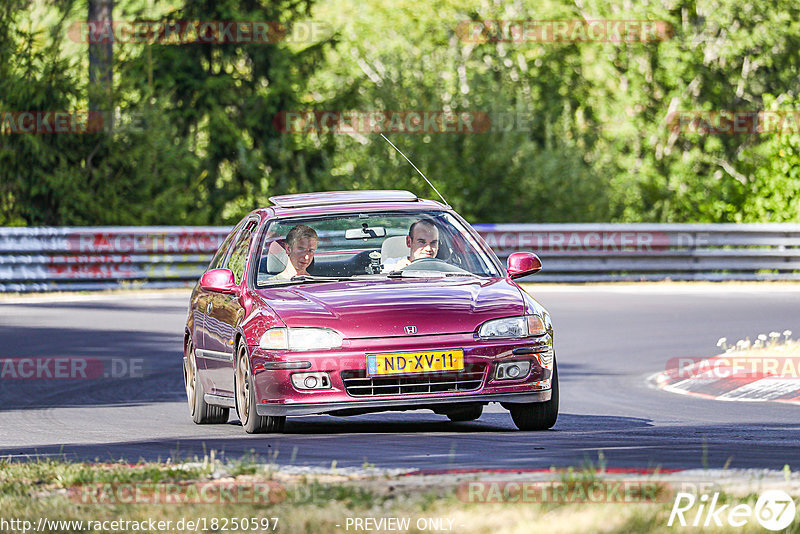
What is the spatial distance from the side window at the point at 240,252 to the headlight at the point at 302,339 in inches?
46.4

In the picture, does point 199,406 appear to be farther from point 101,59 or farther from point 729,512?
point 101,59

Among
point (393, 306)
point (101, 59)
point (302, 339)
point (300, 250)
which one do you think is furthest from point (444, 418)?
point (101, 59)

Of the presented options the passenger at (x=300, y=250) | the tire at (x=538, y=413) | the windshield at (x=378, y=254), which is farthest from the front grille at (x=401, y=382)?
the passenger at (x=300, y=250)

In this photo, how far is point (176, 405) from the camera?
1395 cm

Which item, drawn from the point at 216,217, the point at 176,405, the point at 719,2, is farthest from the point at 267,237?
the point at 719,2

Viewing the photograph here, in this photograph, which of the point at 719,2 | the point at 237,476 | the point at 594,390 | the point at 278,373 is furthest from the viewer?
the point at 719,2

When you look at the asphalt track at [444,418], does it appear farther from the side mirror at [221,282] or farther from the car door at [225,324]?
the side mirror at [221,282]

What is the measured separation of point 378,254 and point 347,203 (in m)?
0.42

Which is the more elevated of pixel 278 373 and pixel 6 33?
pixel 6 33

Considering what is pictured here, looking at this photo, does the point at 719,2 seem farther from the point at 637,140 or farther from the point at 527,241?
the point at 527,241

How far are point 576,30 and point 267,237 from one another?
37.3 m

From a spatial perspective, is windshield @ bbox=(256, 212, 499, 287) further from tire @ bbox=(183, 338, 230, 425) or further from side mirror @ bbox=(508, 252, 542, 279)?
tire @ bbox=(183, 338, 230, 425)

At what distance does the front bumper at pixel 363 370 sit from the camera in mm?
9922

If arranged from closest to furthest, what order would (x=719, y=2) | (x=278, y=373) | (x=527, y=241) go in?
1. (x=278, y=373)
2. (x=527, y=241)
3. (x=719, y=2)
